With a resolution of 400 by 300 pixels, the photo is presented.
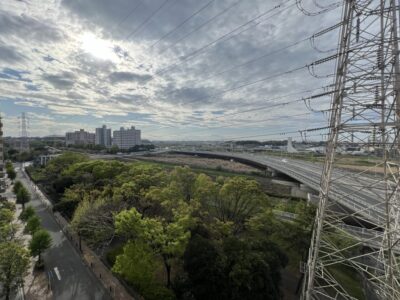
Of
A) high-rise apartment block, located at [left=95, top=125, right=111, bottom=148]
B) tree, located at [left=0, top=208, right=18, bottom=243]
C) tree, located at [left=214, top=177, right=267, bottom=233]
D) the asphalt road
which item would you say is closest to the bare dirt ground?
tree, located at [left=214, top=177, right=267, bottom=233]

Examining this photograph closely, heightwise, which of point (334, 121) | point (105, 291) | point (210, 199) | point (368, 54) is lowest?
point (105, 291)

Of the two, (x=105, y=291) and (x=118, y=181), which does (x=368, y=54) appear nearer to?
(x=105, y=291)

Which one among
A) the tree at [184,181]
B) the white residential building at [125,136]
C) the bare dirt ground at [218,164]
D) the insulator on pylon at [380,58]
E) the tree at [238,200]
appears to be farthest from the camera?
the white residential building at [125,136]

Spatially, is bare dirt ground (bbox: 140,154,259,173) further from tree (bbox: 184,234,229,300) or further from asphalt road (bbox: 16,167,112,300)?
tree (bbox: 184,234,229,300)

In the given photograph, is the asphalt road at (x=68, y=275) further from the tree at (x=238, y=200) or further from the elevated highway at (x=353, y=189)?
the elevated highway at (x=353, y=189)

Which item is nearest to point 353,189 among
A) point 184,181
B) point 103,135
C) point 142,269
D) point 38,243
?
point 184,181

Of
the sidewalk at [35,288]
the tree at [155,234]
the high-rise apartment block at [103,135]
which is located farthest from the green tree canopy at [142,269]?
the high-rise apartment block at [103,135]

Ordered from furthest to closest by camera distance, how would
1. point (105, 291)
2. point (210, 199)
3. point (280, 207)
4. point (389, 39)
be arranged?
1. point (280, 207)
2. point (210, 199)
3. point (105, 291)
4. point (389, 39)

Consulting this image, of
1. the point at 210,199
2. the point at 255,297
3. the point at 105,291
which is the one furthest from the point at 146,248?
the point at 210,199
